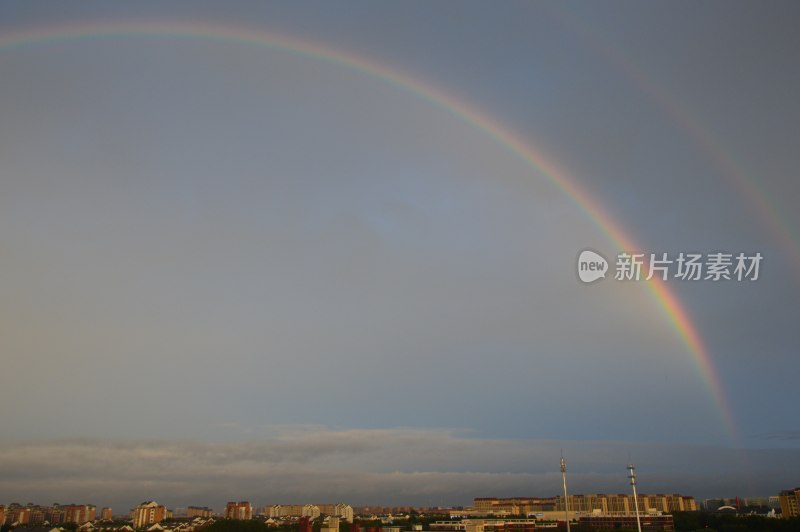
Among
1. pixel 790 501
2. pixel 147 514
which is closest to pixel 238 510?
pixel 147 514

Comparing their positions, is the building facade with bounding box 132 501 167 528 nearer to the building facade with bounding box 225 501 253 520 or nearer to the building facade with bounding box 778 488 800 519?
the building facade with bounding box 225 501 253 520

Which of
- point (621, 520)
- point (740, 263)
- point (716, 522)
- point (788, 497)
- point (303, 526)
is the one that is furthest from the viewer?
point (788, 497)

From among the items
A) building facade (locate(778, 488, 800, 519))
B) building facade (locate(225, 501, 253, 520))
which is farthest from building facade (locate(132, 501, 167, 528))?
building facade (locate(778, 488, 800, 519))

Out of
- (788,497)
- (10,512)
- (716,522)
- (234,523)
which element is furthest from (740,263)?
(10,512)

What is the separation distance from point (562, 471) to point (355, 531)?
18196mm

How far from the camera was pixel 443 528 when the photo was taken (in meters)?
93.8

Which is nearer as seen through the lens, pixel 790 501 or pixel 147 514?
pixel 790 501

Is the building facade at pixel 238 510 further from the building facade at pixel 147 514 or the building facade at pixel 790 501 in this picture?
the building facade at pixel 790 501

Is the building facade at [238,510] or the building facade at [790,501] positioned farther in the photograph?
the building facade at [238,510]

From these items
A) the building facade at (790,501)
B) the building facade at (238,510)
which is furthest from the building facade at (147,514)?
the building facade at (790,501)

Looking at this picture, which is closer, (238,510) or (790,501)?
(790,501)

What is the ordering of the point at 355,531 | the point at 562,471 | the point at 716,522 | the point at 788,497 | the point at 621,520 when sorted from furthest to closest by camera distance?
the point at 788,497 → the point at 621,520 → the point at 716,522 → the point at 562,471 → the point at 355,531

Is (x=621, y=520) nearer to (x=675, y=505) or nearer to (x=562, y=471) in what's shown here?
(x=562, y=471)

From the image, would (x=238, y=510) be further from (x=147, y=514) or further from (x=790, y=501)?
(x=790, y=501)
